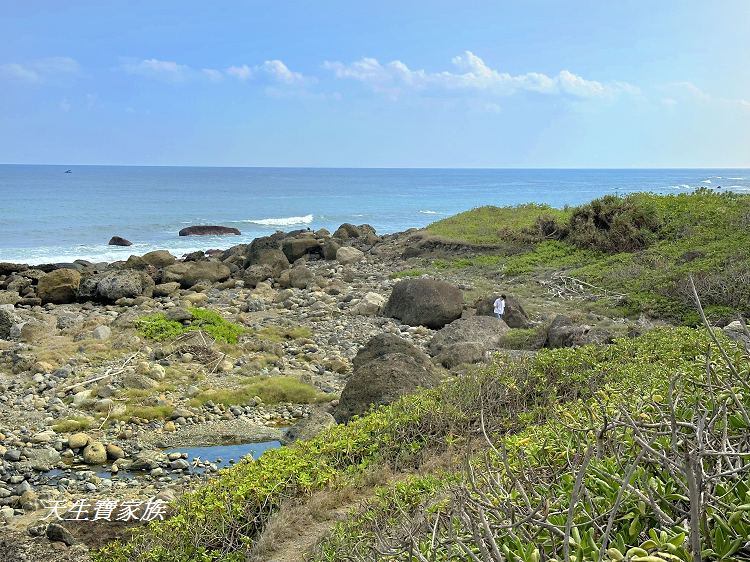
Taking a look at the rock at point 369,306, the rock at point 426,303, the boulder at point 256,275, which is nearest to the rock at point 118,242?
the boulder at point 256,275

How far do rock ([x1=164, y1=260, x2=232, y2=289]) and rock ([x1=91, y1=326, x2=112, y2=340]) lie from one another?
23.3ft

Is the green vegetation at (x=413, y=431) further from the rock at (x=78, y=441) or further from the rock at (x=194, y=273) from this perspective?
the rock at (x=194, y=273)

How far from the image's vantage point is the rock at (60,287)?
61.7 feet

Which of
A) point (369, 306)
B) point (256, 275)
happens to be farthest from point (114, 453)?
point (256, 275)

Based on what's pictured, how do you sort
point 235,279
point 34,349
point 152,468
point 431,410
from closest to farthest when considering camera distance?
point 431,410, point 152,468, point 34,349, point 235,279

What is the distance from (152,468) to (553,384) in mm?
4575

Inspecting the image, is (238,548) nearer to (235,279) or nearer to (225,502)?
(225,502)

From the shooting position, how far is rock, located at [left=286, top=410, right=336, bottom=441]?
7.65m

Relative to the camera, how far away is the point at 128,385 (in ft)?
34.8

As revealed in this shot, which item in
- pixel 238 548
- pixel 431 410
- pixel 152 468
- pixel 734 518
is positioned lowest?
pixel 152 468

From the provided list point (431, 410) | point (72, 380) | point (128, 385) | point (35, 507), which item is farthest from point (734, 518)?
point (72, 380)

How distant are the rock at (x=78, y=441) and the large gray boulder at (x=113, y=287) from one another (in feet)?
33.6

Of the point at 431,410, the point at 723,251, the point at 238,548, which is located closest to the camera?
the point at 238,548

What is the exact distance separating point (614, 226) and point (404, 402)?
1399cm
